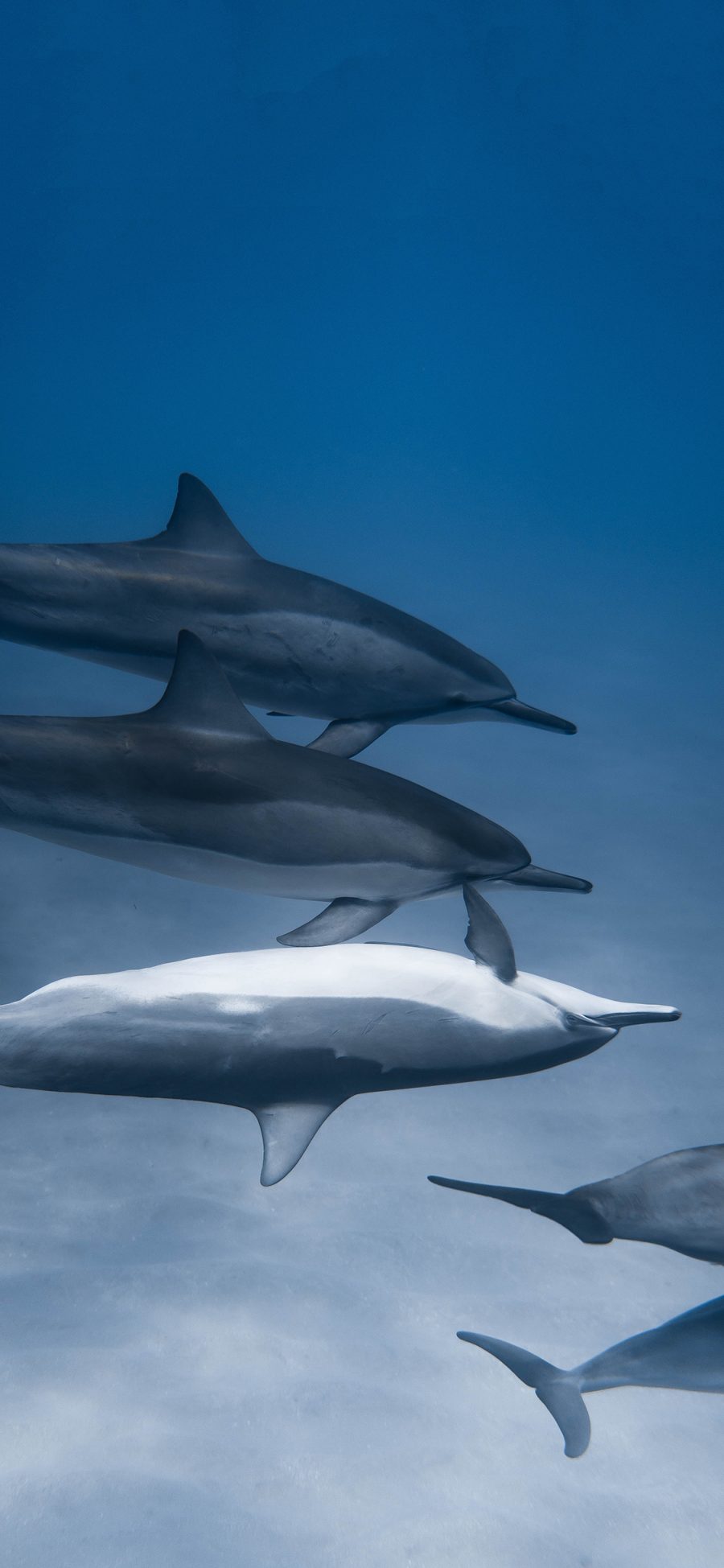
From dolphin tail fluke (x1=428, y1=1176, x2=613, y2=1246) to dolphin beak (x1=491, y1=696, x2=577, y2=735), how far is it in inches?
74.8

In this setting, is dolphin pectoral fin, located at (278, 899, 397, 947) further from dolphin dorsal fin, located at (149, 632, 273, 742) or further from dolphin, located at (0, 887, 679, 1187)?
dolphin dorsal fin, located at (149, 632, 273, 742)

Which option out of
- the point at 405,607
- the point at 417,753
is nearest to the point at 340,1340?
the point at 417,753

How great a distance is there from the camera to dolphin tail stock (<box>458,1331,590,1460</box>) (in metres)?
2.69

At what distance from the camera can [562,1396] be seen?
8.87ft

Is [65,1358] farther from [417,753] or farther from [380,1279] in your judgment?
[417,753]

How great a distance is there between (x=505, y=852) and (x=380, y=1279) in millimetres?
1465

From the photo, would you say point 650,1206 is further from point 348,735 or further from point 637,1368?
point 348,735

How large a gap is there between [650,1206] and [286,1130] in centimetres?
91

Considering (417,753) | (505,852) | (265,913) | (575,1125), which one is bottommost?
(575,1125)

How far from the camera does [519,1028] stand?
2734 millimetres

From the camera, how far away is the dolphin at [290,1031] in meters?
2.44

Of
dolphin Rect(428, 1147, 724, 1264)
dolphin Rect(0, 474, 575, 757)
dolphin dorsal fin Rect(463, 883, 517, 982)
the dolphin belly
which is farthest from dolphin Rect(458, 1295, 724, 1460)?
dolphin Rect(0, 474, 575, 757)

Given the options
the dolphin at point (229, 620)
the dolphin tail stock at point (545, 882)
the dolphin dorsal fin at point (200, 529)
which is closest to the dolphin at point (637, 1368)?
the dolphin tail stock at point (545, 882)

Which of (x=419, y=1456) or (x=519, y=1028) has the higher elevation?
(x=519, y=1028)
